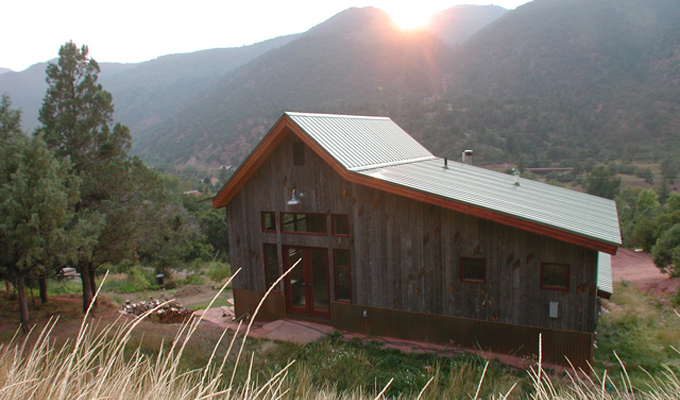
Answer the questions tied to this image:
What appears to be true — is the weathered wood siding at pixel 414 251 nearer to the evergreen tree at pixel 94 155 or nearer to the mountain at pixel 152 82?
the evergreen tree at pixel 94 155

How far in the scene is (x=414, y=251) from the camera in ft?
30.6

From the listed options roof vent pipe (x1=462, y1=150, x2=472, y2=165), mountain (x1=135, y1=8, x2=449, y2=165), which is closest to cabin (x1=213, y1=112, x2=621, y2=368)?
roof vent pipe (x1=462, y1=150, x2=472, y2=165)

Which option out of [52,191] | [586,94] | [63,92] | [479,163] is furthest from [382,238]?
[586,94]

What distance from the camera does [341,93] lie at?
64.2 m

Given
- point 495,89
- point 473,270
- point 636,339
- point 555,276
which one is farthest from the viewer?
point 495,89

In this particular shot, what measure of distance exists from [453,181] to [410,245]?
87.8 inches

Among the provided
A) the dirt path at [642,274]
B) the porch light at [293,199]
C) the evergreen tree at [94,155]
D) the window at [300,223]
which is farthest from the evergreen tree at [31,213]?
the dirt path at [642,274]

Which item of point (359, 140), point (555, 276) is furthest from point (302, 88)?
point (555, 276)

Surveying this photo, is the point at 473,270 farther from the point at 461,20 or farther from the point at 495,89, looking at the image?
the point at 461,20

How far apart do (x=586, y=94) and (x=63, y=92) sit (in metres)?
54.1

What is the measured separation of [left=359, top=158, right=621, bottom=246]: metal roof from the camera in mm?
7988

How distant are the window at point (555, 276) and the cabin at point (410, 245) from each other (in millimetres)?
24

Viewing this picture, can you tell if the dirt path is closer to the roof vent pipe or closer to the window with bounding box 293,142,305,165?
the roof vent pipe

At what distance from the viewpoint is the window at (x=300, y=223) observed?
35.6 feet
